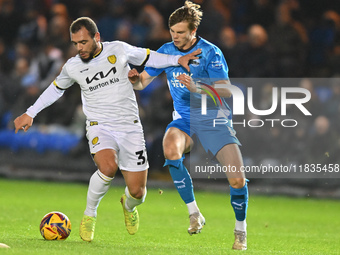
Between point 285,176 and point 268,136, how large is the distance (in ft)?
2.82

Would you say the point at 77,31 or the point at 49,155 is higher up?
the point at 77,31

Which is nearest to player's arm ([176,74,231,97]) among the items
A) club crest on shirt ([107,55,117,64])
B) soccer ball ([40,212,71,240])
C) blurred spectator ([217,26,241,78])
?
club crest on shirt ([107,55,117,64])

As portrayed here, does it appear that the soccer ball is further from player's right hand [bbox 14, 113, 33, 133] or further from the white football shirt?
the white football shirt

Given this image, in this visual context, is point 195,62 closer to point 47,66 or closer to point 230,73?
point 230,73

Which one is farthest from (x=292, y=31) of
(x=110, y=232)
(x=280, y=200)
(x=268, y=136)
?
(x=110, y=232)

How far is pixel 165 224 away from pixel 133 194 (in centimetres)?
200

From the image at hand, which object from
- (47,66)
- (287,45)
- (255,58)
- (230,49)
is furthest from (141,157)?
(47,66)

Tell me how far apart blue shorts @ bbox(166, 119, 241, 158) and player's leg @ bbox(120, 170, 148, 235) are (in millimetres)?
693

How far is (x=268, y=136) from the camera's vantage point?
1270cm

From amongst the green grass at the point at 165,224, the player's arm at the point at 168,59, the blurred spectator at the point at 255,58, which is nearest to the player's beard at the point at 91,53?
the player's arm at the point at 168,59

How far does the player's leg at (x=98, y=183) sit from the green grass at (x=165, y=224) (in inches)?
6.9

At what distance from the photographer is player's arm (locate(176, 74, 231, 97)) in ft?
24.6

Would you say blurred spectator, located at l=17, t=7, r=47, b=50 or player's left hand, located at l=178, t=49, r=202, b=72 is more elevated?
player's left hand, located at l=178, t=49, r=202, b=72

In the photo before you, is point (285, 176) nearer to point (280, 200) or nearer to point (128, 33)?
point (280, 200)
